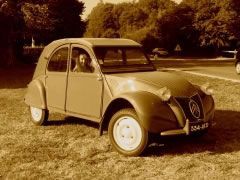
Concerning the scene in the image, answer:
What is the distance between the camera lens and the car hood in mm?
7020

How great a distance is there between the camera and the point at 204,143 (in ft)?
24.7

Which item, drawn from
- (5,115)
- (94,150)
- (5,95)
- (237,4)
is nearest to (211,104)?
(94,150)

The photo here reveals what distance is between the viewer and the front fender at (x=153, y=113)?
656 centimetres

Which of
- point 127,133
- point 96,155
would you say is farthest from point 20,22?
point 127,133

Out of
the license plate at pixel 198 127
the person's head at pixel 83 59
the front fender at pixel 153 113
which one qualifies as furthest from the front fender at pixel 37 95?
the license plate at pixel 198 127

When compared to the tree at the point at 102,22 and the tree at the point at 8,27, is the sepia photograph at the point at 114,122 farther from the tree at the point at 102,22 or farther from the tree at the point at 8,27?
the tree at the point at 102,22

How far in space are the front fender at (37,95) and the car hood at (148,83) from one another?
1964 millimetres

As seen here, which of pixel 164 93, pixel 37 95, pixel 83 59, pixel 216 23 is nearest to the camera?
pixel 164 93

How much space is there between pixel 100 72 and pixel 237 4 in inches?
1721

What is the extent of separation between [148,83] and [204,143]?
1.56 metres

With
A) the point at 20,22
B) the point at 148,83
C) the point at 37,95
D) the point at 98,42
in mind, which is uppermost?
the point at 20,22

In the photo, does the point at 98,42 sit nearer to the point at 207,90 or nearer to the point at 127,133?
the point at 127,133

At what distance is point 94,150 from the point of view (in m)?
7.20

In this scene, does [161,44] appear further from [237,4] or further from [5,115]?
[5,115]
